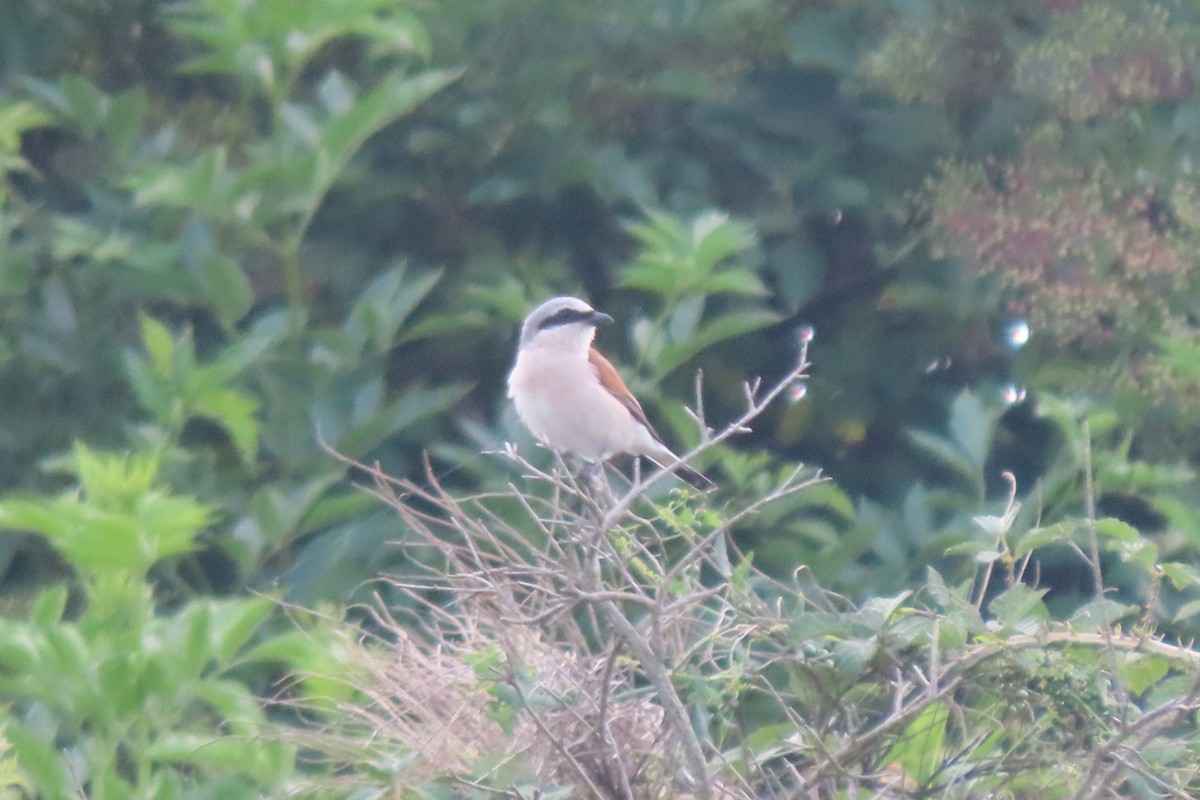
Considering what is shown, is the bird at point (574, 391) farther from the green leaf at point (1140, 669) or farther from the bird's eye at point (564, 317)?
the green leaf at point (1140, 669)

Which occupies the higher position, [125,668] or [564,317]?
[125,668]

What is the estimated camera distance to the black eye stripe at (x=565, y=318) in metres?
4.71

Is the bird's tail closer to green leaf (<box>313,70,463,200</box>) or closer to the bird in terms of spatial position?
the bird

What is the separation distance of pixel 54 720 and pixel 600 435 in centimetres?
243

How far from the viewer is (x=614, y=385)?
4973mm

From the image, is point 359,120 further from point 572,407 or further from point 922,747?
point 922,747

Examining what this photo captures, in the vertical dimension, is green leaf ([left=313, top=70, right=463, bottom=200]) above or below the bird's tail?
above

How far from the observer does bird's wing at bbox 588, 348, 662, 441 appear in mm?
4770

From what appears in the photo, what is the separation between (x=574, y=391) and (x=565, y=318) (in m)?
0.38

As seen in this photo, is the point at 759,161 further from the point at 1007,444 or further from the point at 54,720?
the point at 54,720

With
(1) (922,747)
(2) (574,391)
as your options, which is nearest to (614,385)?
(2) (574,391)

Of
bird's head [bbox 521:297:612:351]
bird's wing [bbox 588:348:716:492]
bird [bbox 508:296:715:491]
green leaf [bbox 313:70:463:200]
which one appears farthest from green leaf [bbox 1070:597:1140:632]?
green leaf [bbox 313:70:463:200]

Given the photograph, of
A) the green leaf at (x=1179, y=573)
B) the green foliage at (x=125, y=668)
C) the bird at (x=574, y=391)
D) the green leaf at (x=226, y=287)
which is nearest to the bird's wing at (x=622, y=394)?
the bird at (x=574, y=391)

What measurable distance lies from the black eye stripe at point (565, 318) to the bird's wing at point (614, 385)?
148 mm
